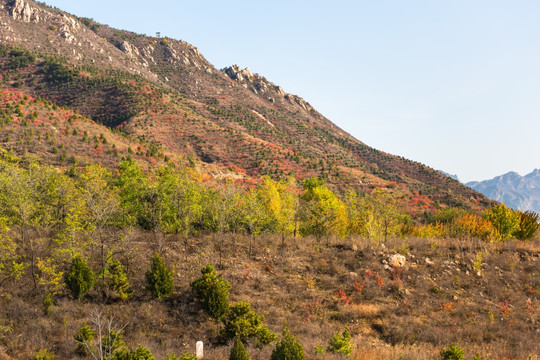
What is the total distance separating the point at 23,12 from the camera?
119625 millimetres

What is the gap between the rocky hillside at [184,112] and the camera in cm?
8669

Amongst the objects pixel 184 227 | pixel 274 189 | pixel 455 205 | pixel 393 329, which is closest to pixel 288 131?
pixel 455 205

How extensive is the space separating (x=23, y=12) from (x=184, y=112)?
86.9 m

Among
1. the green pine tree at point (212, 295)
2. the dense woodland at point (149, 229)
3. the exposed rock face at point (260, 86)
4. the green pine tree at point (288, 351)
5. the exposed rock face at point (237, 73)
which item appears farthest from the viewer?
the exposed rock face at point (237, 73)

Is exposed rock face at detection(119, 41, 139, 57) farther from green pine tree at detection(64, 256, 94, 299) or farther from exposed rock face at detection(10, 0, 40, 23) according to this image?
green pine tree at detection(64, 256, 94, 299)

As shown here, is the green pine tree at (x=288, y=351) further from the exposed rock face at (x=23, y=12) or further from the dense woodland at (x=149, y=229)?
the exposed rock face at (x=23, y=12)

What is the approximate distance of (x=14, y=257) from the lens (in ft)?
63.1

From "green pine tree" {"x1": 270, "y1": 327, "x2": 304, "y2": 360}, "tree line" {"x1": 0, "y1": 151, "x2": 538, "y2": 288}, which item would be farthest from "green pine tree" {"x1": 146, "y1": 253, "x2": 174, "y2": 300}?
"green pine tree" {"x1": 270, "y1": 327, "x2": 304, "y2": 360}

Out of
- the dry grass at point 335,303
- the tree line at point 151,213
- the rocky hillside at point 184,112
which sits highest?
the rocky hillside at point 184,112

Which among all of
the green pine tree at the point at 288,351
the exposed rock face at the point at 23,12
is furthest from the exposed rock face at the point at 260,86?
the green pine tree at the point at 288,351

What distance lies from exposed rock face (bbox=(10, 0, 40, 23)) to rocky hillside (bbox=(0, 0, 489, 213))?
1.16ft

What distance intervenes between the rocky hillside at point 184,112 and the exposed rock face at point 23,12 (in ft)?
1.16

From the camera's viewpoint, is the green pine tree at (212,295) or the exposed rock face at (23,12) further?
the exposed rock face at (23,12)

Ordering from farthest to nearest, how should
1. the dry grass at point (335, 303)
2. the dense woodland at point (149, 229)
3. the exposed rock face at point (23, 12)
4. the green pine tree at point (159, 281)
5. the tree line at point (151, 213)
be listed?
the exposed rock face at point (23, 12) < the tree line at point (151, 213) < the green pine tree at point (159, 281) < the dense woodland at point (149, 229) < the dry grass at point (335, 303)
